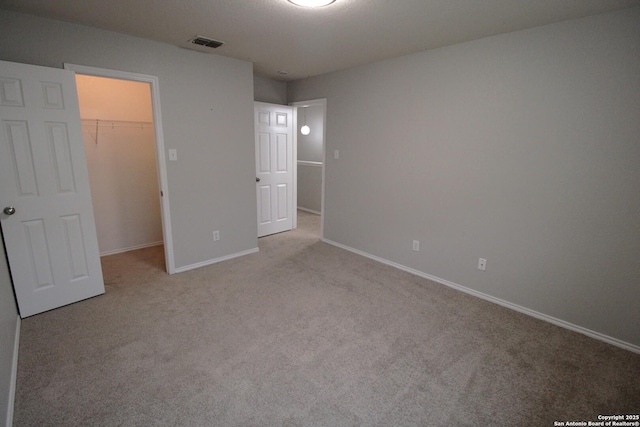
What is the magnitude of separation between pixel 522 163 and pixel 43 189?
3911 mm

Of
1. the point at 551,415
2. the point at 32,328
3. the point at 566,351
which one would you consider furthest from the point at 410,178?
the point at 32,328

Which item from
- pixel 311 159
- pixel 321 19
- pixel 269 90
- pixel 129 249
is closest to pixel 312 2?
pixel 321 19

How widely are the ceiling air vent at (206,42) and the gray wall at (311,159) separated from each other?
3.25 m

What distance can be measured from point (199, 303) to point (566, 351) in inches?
116

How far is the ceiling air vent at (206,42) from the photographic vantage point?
2.77 metres

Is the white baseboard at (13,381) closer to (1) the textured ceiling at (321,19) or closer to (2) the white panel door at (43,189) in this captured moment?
(2) the white panel door at (43,189)

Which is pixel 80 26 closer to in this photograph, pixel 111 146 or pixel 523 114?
pixel 111 146

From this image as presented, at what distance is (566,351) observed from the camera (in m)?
2.18

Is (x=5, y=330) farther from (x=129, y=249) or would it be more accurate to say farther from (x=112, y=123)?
(x=112, y=123)

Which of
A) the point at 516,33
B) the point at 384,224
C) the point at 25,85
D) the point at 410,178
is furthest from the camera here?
the point at 384,224

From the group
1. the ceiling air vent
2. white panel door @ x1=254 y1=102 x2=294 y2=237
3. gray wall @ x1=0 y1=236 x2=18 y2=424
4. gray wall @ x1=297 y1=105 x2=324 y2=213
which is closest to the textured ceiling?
the ceiling air vent

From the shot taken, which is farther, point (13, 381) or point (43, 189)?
point (43, 189)

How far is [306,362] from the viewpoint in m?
2.03

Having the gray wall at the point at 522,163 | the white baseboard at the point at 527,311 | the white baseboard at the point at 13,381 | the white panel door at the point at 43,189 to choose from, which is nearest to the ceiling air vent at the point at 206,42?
the white panel door at the point at 43,189
